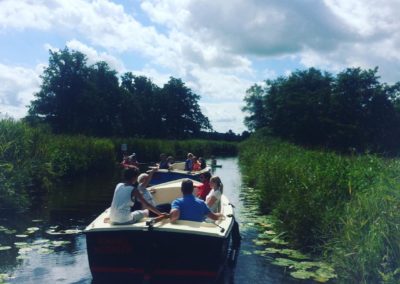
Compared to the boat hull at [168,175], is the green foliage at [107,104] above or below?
above

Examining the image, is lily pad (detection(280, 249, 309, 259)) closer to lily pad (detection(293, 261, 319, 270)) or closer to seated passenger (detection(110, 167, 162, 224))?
lily pad (detection(293, 261, 319, 270))

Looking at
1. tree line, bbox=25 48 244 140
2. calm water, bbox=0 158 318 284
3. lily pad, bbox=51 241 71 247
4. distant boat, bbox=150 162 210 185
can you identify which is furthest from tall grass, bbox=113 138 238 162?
lily pad, bbox=51 241 71 247

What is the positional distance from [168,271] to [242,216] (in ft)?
26.4

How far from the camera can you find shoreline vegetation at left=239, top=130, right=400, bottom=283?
6.76m

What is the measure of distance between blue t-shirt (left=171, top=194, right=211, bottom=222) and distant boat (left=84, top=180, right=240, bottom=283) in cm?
48

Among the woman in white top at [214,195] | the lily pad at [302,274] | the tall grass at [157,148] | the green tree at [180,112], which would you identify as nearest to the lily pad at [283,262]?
the lily pad at [302,274]

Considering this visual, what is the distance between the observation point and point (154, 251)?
699 centimetres

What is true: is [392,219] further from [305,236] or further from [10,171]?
[10,171]

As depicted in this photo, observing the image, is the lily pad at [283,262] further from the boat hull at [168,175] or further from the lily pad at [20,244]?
the boat hull at [168,175]

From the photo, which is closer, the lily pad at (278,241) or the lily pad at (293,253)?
the lily pad at (293,253)

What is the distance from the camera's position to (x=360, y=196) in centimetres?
816

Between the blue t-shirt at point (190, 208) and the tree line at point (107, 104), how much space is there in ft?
135

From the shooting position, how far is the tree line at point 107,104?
55.3 m

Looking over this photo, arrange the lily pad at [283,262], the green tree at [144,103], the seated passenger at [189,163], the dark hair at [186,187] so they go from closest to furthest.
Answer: the dark hair at [186,187]
the lily pad at [283,262]
the seated passenger at [189,163]
the green tree at [144,103]
